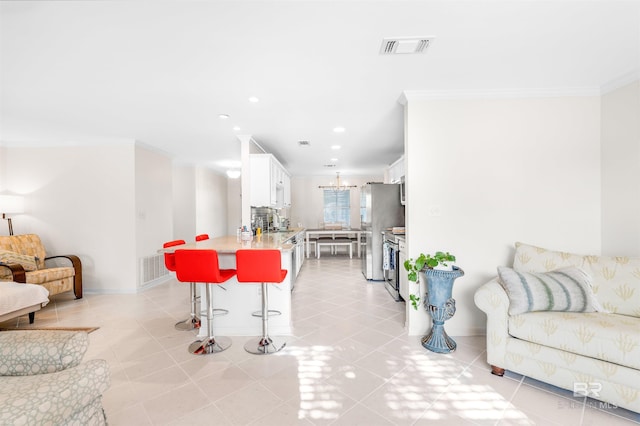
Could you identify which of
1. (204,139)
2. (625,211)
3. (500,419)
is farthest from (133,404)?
(625,211)

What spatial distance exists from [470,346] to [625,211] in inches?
75.9

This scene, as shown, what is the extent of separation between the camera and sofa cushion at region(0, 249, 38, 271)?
11.7 feet

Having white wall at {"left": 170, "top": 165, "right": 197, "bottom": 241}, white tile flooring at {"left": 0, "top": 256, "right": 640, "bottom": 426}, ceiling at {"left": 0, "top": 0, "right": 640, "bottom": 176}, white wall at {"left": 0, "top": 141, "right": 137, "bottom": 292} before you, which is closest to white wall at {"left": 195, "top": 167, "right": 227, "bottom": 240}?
white wall at {"left": 170, "top": 165, "right": 197, "bottom": 241}

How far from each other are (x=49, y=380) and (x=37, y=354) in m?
0.24

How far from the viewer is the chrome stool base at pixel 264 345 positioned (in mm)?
2568

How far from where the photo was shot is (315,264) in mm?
6867

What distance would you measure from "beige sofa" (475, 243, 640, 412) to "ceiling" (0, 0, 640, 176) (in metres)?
1.74

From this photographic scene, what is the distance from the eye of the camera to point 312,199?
8.98m

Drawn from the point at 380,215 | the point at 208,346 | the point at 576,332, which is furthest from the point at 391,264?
the point at 208,346

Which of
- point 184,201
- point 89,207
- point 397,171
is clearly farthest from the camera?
point 184,201

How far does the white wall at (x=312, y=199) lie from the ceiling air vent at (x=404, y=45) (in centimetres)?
685

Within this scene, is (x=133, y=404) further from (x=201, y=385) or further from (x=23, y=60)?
(x=23, y=60)

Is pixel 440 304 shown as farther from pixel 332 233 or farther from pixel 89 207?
pixel 89 207

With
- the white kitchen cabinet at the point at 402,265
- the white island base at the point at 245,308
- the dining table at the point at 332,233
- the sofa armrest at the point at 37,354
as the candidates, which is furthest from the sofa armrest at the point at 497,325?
the dining table at the point at 332,233
